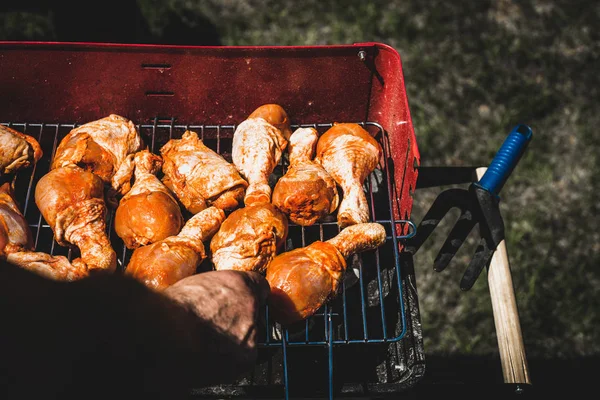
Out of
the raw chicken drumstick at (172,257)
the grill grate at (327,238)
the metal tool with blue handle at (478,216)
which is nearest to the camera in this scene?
the raw chicken drumstick at (172,257)

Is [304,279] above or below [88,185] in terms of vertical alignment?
below

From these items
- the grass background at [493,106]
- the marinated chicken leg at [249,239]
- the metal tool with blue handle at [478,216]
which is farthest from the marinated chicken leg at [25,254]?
the grass background at [493,106]

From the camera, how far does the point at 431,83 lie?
6.04 metres

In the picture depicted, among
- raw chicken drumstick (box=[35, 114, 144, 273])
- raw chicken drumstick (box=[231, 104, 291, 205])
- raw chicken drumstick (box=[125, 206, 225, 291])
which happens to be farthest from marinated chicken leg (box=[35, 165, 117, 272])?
raw chicken drumstick (box=[231, 104, 291, 205])

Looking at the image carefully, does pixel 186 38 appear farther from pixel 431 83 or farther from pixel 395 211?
pixel 395 211

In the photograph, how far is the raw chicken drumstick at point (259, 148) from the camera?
9.98ft

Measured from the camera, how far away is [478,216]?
128 inches

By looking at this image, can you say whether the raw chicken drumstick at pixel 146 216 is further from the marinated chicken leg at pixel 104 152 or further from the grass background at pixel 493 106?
the grass background at pixel 493 106

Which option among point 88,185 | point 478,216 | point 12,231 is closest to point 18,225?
point 12,231

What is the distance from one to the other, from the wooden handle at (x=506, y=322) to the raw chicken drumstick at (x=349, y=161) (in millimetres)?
879

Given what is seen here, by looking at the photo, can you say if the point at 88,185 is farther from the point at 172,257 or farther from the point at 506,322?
the point at 506,322

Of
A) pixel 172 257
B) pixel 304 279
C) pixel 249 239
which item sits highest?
pixel 249 239

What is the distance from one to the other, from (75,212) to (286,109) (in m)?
1.55

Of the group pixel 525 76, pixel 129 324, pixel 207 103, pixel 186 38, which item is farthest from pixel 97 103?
pixel 525 76
